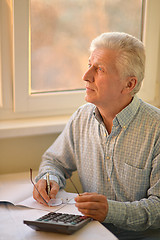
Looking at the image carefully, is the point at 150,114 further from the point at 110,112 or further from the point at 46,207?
the point at 46,207

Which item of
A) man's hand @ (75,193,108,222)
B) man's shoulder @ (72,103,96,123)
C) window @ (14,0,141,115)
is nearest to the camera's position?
man's hand @ (75,193,108,222)

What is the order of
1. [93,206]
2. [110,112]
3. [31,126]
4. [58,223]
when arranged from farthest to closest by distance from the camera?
[31,126]
[110,112]
[93,206]
[58,223]

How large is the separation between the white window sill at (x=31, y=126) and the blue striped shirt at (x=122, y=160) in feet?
0.48

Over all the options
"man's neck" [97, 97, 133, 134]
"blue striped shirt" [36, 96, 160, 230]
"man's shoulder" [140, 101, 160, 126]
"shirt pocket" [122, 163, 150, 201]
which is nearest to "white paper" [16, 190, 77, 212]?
"blue striped shirt" [36, 96, 160, 230]

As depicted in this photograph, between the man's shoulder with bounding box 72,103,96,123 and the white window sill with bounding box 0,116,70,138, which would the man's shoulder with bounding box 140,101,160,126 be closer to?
the man's shoulder with bounding box 72,103,96,123

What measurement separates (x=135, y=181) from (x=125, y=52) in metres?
0.52

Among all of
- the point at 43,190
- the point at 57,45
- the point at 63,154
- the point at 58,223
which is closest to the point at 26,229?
the point at 58,223

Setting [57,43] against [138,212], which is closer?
[138,212]

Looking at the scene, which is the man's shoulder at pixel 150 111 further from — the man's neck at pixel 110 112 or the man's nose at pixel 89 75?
the man's nose at pixel 89 75

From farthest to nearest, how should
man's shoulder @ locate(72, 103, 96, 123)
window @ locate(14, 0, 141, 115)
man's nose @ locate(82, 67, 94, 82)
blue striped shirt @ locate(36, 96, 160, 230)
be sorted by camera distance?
window @ locate(14, 0, 141, 115) < man's shoulder @ locate(72, 103, 96, 123) < man's nose @ locate(82, 67, 94, 82) < blue striped shirt @ locate(36, 96, 160, 230)

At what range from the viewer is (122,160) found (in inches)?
64.2

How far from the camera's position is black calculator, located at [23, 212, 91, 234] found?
1267 mm

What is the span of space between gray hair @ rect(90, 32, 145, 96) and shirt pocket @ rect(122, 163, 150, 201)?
0.38 metres

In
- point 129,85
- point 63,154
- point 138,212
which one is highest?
point 129,85
